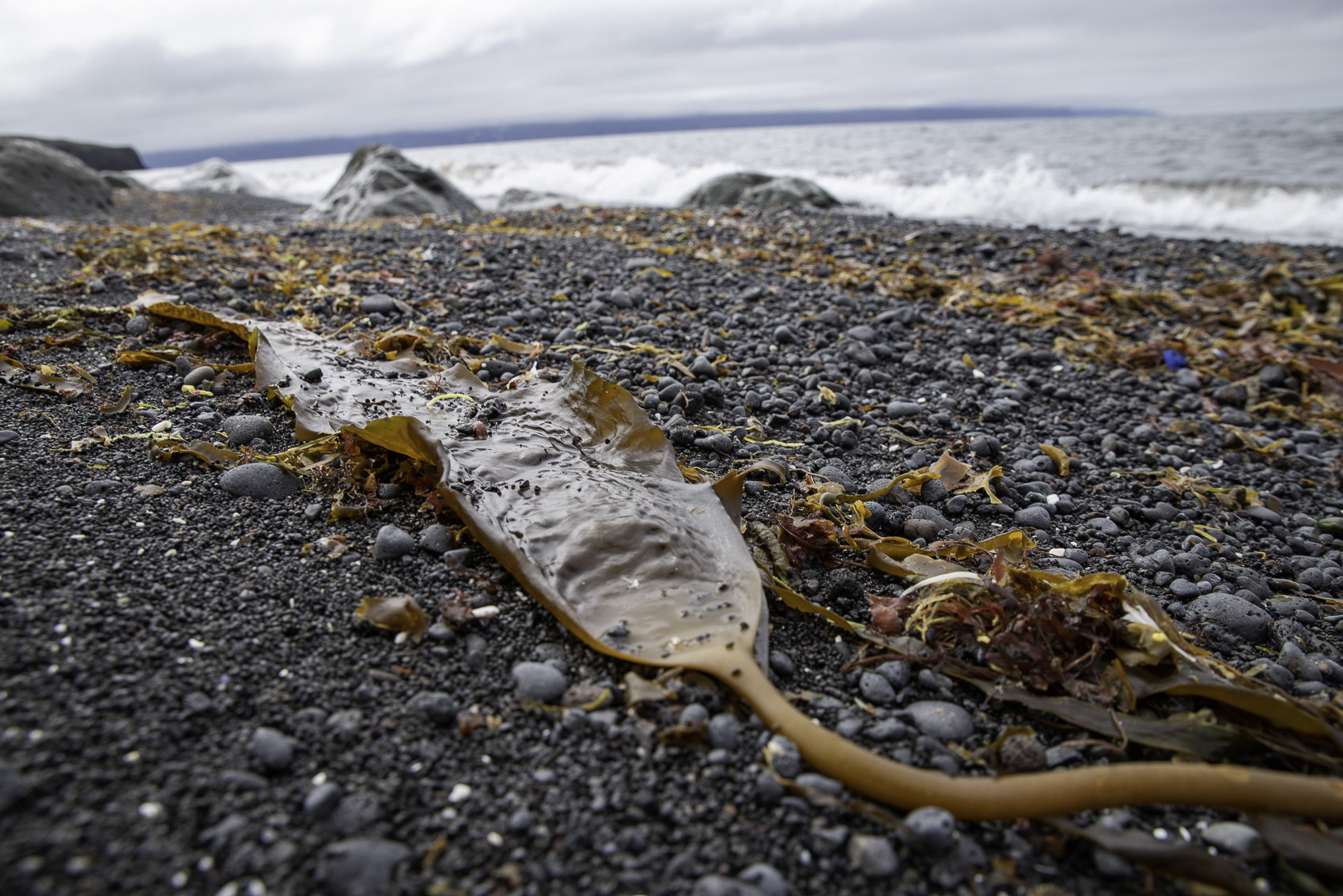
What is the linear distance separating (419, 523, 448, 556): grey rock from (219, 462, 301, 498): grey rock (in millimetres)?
470

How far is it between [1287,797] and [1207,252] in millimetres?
8249

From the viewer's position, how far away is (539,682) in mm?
1413

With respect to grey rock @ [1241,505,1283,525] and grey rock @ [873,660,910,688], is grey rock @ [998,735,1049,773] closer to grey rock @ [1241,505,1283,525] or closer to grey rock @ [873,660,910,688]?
grey rock @ [873,660,910,688]

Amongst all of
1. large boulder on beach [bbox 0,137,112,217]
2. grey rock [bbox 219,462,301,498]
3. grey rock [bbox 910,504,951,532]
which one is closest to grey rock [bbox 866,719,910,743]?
grey rock [bbox 910,504,951,532]

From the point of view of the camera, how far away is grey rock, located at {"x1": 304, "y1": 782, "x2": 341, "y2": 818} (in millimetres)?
1114

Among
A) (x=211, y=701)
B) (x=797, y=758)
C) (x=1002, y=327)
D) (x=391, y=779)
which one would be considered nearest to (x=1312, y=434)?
(x=1002, y=327)

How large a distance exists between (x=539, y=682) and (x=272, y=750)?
0.47 metres

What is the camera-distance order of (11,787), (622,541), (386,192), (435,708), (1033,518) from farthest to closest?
(386,192) < (1033,518) < (622,541) < (435,708) < (11,787)

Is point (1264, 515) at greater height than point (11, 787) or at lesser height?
lesser

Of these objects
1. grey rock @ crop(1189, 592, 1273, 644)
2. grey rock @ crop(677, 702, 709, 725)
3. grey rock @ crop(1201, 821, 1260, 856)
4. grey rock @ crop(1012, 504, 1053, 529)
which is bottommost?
grey rock @ crop(1189, 592, 1273, 644)

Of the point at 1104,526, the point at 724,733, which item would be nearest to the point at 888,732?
the point at 724,733

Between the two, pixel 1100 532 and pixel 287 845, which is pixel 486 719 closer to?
pixel 287 845

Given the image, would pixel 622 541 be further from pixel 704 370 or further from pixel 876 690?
pixel 704 370

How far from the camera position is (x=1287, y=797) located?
118 cm
